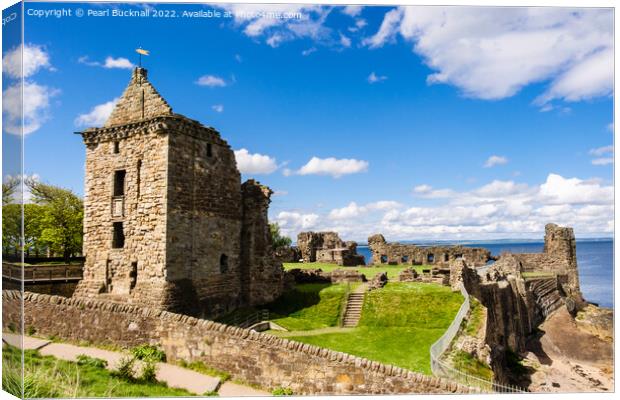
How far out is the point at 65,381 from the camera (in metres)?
11.9

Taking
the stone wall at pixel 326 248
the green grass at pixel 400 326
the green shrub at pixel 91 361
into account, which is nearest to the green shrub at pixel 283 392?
the green shrub at pixel 91 361

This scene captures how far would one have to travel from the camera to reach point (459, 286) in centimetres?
2478

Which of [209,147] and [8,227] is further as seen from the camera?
[209,147]

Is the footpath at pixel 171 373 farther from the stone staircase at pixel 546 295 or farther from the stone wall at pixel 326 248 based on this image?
the stone staircase at pixel 546 295

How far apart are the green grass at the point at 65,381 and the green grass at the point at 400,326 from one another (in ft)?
26.9

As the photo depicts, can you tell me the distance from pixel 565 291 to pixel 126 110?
141ft

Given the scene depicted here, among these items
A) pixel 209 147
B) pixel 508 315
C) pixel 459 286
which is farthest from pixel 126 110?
pixel 508 315

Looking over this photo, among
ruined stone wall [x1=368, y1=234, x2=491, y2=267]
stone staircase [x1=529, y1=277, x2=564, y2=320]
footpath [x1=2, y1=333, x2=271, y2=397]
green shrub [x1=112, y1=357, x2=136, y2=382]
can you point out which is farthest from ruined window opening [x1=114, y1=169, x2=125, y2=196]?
stone staircase [x1=529, y1=277, x2=564, y2=320]

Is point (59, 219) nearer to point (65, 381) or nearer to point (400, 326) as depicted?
point (65, 381)

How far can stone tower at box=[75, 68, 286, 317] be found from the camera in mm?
19641

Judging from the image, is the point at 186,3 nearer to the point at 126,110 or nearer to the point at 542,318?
the point at 126,110

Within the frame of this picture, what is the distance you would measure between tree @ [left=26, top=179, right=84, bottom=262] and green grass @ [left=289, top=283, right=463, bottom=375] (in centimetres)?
1763

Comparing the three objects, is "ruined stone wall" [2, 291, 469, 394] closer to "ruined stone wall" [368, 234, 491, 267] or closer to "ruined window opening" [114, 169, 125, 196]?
"ruined window opening" [114, 169, 125, 196]

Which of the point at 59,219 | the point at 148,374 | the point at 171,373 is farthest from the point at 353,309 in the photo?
the point at 59,219
